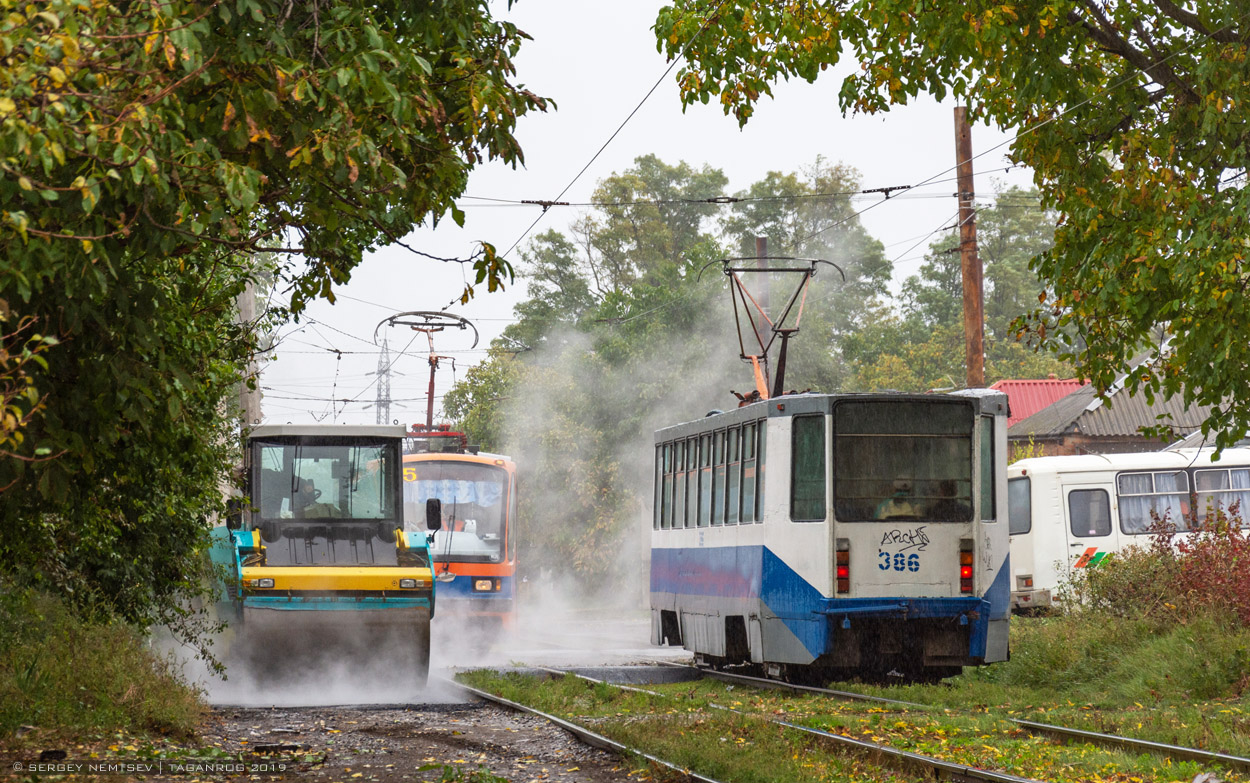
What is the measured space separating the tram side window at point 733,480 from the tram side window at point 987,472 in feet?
8.95

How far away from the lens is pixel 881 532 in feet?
46.9

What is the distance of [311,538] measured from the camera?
15.3 m

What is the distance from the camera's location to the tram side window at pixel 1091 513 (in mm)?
26938

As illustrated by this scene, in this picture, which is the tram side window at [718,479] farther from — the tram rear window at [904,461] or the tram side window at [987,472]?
the tram side window at [987,472]

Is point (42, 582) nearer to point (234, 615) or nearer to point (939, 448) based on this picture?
point (234, 615)

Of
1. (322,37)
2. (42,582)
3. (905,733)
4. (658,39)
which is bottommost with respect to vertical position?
(905,733)

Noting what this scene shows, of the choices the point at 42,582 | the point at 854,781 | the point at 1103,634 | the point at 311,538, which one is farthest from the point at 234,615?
the point at 1103,634

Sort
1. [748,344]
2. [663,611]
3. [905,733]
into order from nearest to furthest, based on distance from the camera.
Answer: [905,733] < [663,611] < [748,344]

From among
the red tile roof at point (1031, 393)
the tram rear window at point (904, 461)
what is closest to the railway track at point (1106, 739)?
the tram rear window at point (904, 461)

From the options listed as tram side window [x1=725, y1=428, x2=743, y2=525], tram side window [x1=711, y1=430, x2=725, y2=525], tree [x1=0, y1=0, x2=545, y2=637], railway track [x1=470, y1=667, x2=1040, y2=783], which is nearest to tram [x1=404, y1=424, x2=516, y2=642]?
tram side window [x1=711, y1=430, x2=725, y2=525]

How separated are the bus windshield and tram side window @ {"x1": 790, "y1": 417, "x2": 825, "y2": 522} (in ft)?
35.6

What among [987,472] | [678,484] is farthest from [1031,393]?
[987,472]

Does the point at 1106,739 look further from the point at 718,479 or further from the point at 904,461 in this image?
the point at 718,479

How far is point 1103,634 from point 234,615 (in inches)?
378
